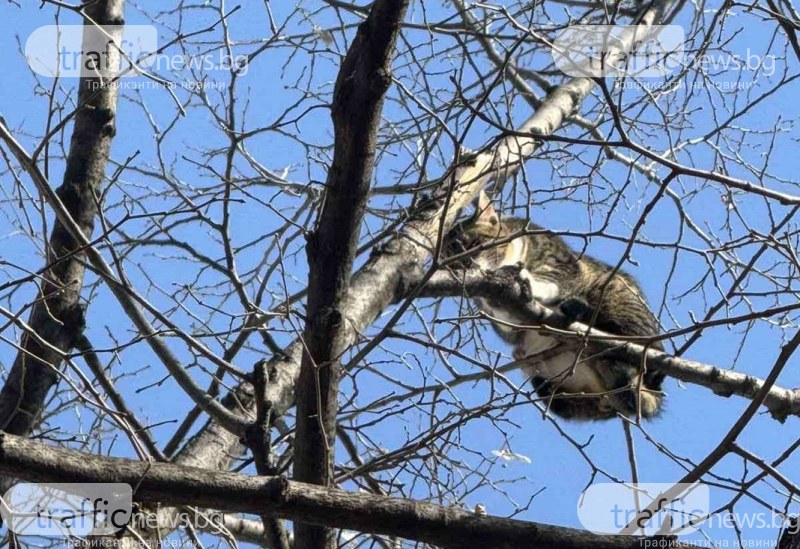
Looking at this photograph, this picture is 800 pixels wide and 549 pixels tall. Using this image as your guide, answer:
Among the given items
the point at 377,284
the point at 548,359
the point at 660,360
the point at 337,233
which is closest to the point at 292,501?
the point at 337,233

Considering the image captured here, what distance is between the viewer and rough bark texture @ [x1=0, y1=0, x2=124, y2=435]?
3.09 m

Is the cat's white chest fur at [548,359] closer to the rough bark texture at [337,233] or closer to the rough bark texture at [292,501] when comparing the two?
the rough bark texture at [337,233]

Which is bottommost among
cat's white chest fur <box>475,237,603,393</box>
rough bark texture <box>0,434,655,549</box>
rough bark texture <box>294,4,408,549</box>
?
rough bark texture <box>0,434,655,549</box>

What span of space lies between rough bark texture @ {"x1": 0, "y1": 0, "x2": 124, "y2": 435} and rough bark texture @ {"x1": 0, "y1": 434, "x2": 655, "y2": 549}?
1059 mm

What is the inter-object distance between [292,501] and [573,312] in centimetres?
261

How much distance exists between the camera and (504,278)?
3.70m

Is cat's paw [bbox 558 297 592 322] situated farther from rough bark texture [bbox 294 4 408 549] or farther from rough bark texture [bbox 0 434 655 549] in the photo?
rough bark texture [bbox 0 434 655 549]

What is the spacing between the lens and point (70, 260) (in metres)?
3.23

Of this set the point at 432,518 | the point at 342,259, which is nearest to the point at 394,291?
the point at 342,259

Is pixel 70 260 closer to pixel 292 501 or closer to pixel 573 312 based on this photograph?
pixel 292 501

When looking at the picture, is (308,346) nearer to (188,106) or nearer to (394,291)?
(394,291)

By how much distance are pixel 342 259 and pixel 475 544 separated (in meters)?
0.78

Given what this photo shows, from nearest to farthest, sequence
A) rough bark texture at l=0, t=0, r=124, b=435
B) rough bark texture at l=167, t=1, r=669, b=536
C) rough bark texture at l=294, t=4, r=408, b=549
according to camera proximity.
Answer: rough bark texture at l=294, t=4, r=408, b=549 → rough bark texture at l=167, t=1, r=669, b=536 → rough bark texture at l=0, t=0, r=124, b=435

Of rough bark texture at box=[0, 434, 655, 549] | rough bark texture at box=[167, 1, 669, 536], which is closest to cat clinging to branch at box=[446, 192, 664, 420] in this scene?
rough bark texture at box=[167, 1, 669, 536]
